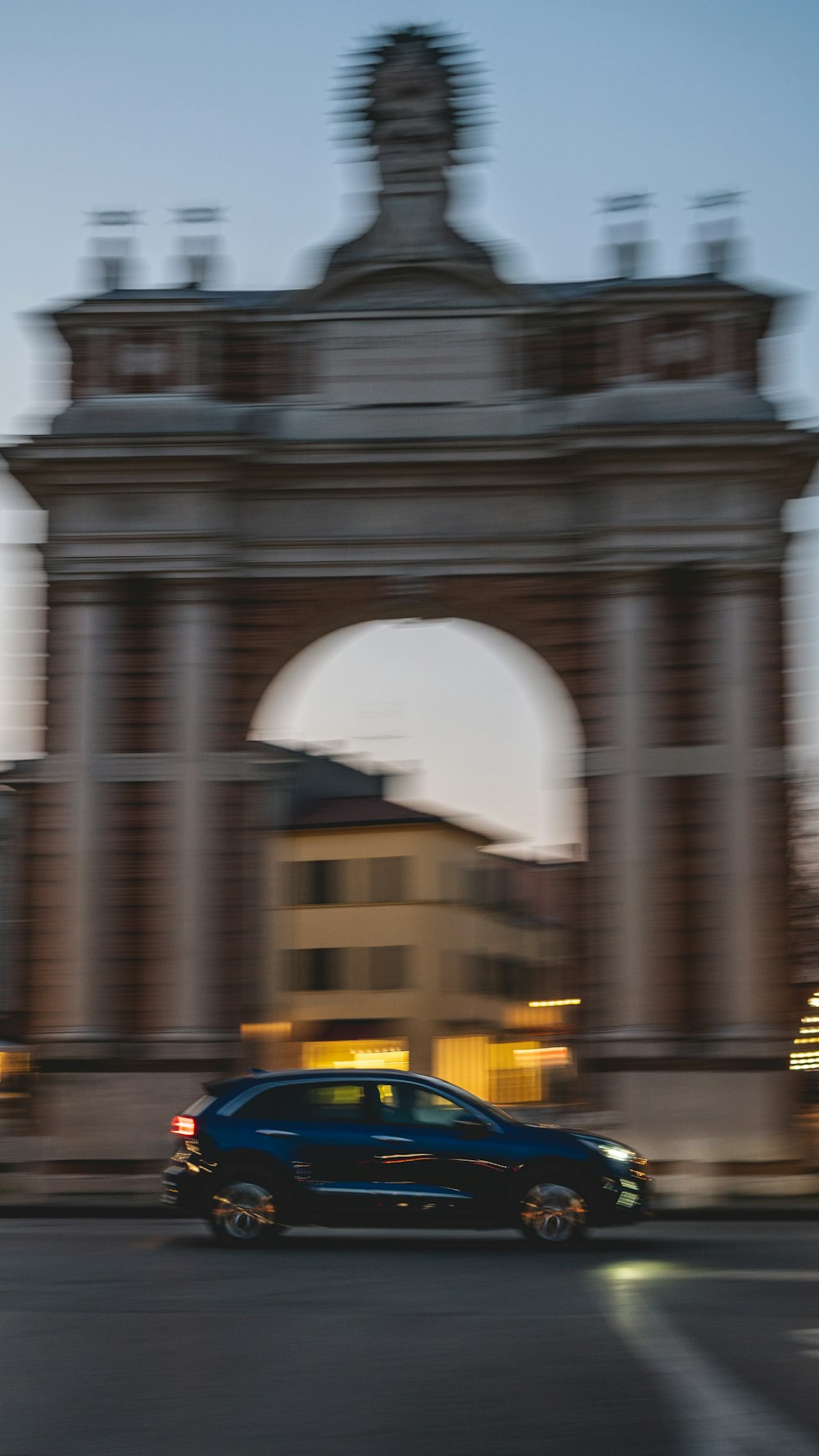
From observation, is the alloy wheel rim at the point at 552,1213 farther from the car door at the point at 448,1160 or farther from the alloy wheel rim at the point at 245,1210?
the alloy wheel rim at the point at 245,1210

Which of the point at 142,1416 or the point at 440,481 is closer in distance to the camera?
the point at 142,1416

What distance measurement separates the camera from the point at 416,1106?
48.4 ft

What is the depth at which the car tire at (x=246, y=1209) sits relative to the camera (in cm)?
1441

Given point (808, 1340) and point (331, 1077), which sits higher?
point (331, 1077)

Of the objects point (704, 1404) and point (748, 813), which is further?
point (748, 813)

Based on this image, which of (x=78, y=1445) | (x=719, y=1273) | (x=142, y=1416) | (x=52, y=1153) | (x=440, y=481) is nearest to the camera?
(x=78, y=1445)

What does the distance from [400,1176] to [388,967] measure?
122ft

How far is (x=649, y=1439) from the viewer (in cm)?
716

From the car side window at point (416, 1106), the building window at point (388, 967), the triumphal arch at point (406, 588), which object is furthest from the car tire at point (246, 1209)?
the building window at point (388, 967)

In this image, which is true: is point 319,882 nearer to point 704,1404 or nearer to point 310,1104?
point 310,1104

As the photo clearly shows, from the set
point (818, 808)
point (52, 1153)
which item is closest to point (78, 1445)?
point (52, 1153)

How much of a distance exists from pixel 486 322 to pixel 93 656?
20.0 ft

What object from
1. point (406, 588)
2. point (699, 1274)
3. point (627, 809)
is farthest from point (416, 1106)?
point (406, 588)

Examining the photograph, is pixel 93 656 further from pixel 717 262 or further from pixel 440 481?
pixel 717 262
